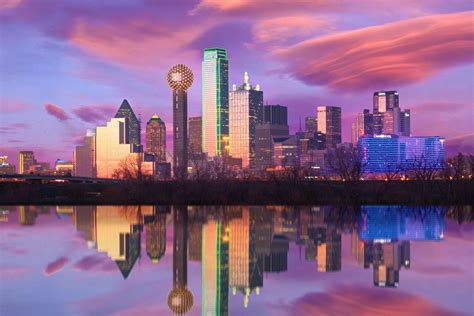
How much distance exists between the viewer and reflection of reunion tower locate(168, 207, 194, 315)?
14.4 meters

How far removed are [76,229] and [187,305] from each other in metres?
18.2

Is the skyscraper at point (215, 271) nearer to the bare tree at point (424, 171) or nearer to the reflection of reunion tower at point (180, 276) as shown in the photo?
the reflection of reunion tower at point (180, 276)

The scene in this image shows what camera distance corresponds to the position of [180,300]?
48.8ft

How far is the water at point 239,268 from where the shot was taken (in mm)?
14320

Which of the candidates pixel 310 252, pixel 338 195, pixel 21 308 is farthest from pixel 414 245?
pixel 338 195

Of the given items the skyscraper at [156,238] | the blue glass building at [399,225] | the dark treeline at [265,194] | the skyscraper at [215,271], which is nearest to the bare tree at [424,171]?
the dark treeline at [265,194]

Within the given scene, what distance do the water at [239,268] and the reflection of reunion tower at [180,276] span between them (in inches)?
1.5

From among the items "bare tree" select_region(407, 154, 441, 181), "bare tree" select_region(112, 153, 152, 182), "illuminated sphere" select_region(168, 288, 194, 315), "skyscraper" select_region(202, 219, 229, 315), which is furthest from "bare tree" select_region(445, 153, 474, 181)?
"illuminated sphere" select_region(168, 288, 194, 315)

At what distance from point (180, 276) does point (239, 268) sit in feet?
6.39

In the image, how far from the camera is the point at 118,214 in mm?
Answer: 41031

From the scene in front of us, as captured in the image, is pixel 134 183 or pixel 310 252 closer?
pixel 310 252

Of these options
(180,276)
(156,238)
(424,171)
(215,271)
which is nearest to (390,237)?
(156,238)

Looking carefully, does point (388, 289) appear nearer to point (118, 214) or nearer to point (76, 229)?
point (76, 229)

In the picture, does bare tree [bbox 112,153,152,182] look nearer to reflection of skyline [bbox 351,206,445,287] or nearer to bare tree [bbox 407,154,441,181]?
bare tree [bbox 407,154,441,181]
